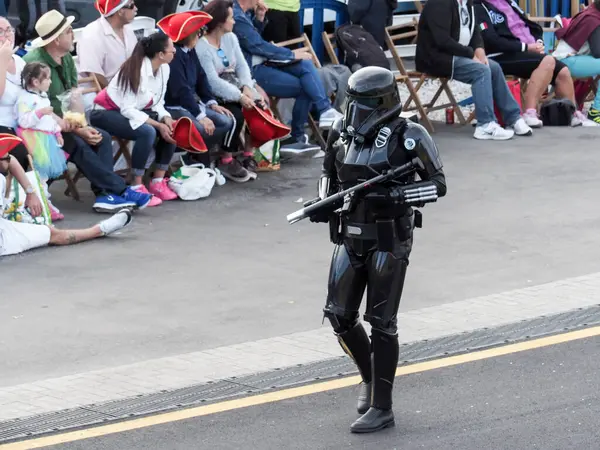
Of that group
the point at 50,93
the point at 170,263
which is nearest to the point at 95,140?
the point at 50,93

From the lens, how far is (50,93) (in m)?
11.3

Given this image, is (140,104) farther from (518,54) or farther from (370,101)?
(370,101)

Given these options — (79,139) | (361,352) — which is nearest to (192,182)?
(79,139)

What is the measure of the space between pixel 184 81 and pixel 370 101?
5849mm

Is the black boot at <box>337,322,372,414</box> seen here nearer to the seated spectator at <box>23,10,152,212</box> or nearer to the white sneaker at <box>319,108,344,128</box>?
the seated spectator at <box>23,10,152,212</box>

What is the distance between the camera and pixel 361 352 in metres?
6.67

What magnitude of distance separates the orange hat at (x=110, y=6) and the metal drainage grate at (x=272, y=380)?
17.7ft

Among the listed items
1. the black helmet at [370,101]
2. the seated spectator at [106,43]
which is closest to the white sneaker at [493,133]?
the seated spectator at [106,43]

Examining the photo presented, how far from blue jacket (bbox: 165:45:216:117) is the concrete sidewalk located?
0.88 metres

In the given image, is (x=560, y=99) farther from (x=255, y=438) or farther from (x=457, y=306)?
(x=255, y=438)

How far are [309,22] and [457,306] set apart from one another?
7269mm

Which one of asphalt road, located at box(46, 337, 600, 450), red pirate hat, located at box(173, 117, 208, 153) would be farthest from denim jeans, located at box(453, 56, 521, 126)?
asphalt road, located at box(46, 337, 600, 450)

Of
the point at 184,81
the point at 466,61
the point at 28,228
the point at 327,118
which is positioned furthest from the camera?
A: the point at 466,61

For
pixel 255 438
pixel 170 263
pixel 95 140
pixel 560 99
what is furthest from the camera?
pixel 560 99
